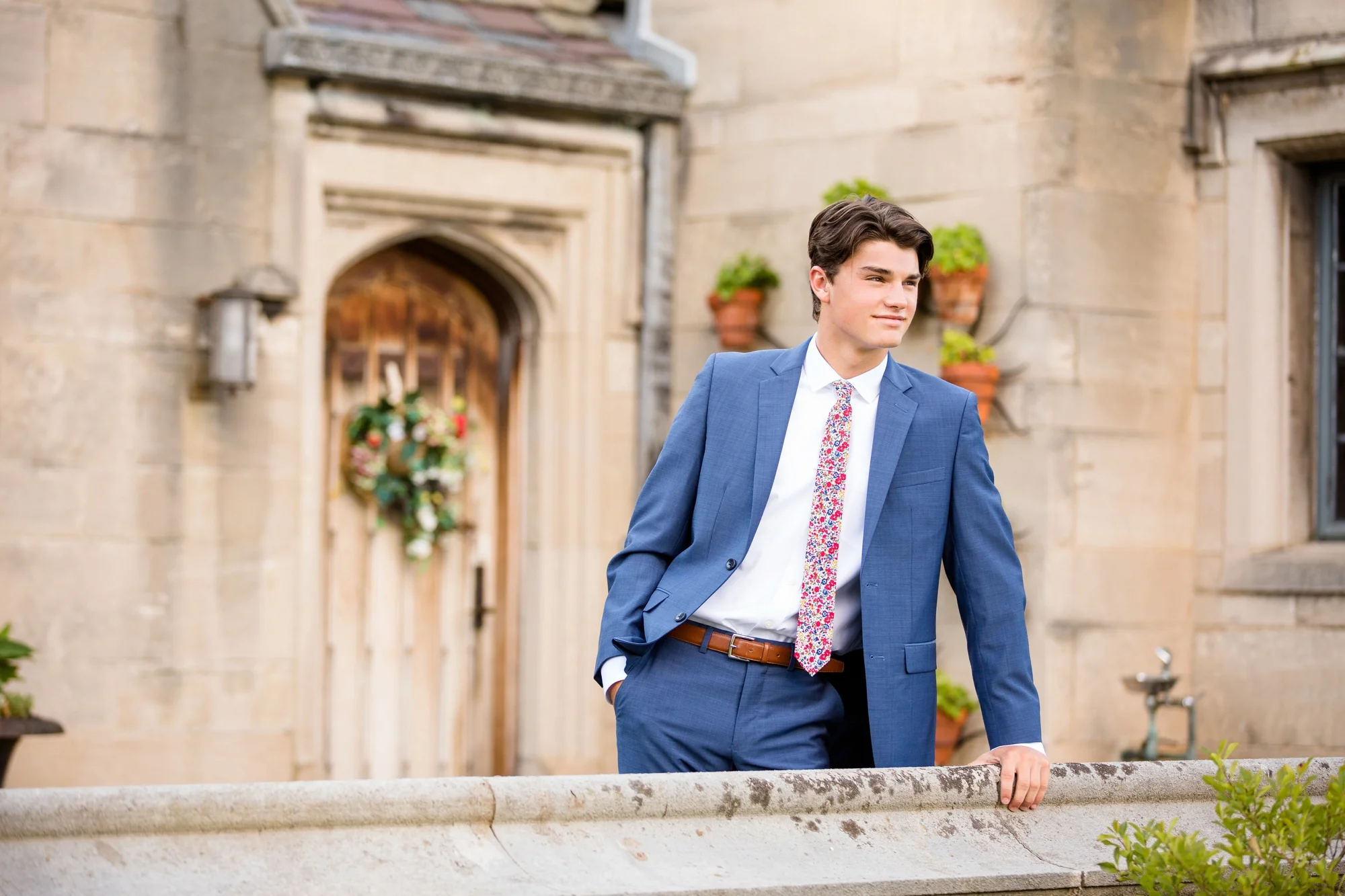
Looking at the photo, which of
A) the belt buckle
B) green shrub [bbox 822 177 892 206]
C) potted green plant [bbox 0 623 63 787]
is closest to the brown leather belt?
the belt buckle

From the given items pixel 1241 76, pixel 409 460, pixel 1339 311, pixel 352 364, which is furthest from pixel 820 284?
pixel 352 364

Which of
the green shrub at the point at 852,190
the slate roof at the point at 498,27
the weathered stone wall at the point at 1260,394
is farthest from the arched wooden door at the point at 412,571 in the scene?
the weathered stone wall at the point at 1260,394

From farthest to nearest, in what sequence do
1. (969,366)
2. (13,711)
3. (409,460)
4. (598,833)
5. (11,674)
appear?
(409,460), (969,366), (13,711), (11,674), (598,833)

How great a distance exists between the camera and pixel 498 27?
25.0ft

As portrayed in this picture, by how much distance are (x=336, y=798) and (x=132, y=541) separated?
4.27 m

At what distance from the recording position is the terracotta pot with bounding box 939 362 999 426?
6527 mm

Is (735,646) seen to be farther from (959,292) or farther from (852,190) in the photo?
(852,190)

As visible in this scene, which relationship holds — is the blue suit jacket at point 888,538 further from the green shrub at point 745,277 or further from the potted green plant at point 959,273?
the green shrub at point 745,277

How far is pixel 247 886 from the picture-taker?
7.97ft

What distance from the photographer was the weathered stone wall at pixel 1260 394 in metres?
6.66

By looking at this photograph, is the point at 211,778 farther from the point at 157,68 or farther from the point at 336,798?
the point at 336,798

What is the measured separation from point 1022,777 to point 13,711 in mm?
4117

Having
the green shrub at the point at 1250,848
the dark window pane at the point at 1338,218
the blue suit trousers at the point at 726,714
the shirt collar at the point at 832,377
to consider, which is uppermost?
the dark window pane at the point at 1338,218

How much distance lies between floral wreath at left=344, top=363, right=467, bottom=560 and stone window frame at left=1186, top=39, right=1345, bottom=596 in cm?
299
